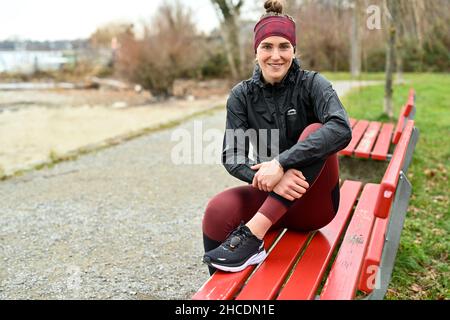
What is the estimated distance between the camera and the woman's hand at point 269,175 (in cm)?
231

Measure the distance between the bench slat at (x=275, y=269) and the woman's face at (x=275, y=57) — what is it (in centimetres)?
84

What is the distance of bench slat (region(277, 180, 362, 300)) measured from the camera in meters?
2.04

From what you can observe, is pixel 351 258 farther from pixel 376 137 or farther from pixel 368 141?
pixel 376 137

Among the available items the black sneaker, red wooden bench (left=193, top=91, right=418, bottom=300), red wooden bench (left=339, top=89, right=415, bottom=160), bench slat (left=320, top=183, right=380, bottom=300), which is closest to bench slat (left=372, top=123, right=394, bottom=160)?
red wooden bench (left=339, top=89, right=415, bottom=160)

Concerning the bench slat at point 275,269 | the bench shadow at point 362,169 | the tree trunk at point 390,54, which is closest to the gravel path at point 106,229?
the bench slat at point 275,269

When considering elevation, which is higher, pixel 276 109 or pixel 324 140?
pixel 276 109

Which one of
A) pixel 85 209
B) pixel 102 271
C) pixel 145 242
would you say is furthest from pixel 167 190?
pixel 102 271

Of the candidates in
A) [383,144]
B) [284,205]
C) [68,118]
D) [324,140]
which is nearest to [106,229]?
[284,205]

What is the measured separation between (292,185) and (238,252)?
40 centimetres

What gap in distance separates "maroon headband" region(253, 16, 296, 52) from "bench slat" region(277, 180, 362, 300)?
1.04 m

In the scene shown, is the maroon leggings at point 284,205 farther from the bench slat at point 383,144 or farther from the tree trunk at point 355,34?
the tree trunk at point 355,34

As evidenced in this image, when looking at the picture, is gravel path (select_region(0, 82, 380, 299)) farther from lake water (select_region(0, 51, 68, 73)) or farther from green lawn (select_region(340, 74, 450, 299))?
lake water (select_region(0, 51, 68, 73))

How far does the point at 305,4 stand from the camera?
22.4ft

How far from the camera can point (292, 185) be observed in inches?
90.5
